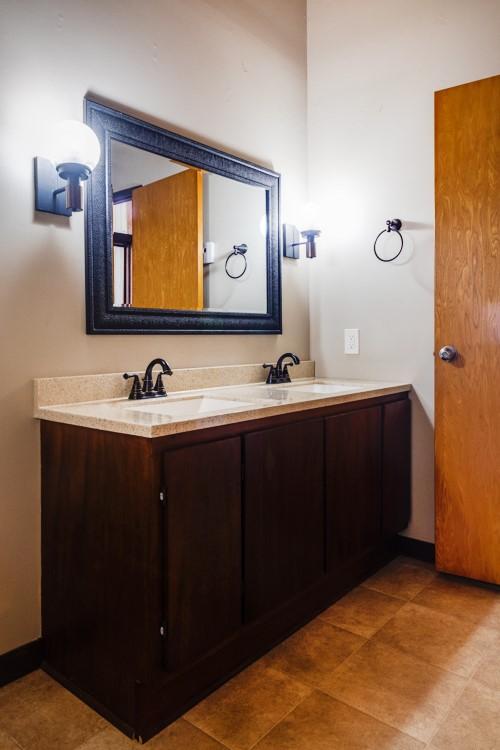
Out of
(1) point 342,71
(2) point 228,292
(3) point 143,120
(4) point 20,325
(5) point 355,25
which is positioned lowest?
(4) point 20,325

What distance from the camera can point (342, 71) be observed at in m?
2.79

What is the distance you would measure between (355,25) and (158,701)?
298 centimetres

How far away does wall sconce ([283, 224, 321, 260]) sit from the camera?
268cm

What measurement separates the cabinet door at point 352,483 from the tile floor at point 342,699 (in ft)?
0.92

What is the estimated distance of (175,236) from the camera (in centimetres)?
218

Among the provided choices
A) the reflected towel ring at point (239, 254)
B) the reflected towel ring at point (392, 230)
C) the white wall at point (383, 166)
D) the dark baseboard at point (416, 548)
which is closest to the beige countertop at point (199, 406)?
the white wall at point (383, 166)

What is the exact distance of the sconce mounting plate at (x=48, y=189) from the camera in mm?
1714

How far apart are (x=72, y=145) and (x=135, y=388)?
31.5 inches

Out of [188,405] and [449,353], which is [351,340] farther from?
[188,405]

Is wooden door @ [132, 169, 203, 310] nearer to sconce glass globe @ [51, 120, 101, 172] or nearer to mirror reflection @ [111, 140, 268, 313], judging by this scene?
mirror reflection @ [111, 140, 268, 313]

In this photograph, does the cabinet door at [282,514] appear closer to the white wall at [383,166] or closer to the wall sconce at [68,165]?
the white wall at [383,166]

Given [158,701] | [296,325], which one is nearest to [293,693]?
[158,701]

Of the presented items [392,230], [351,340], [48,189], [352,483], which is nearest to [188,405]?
[352,483]

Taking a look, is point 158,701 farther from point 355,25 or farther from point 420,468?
point 355,25
